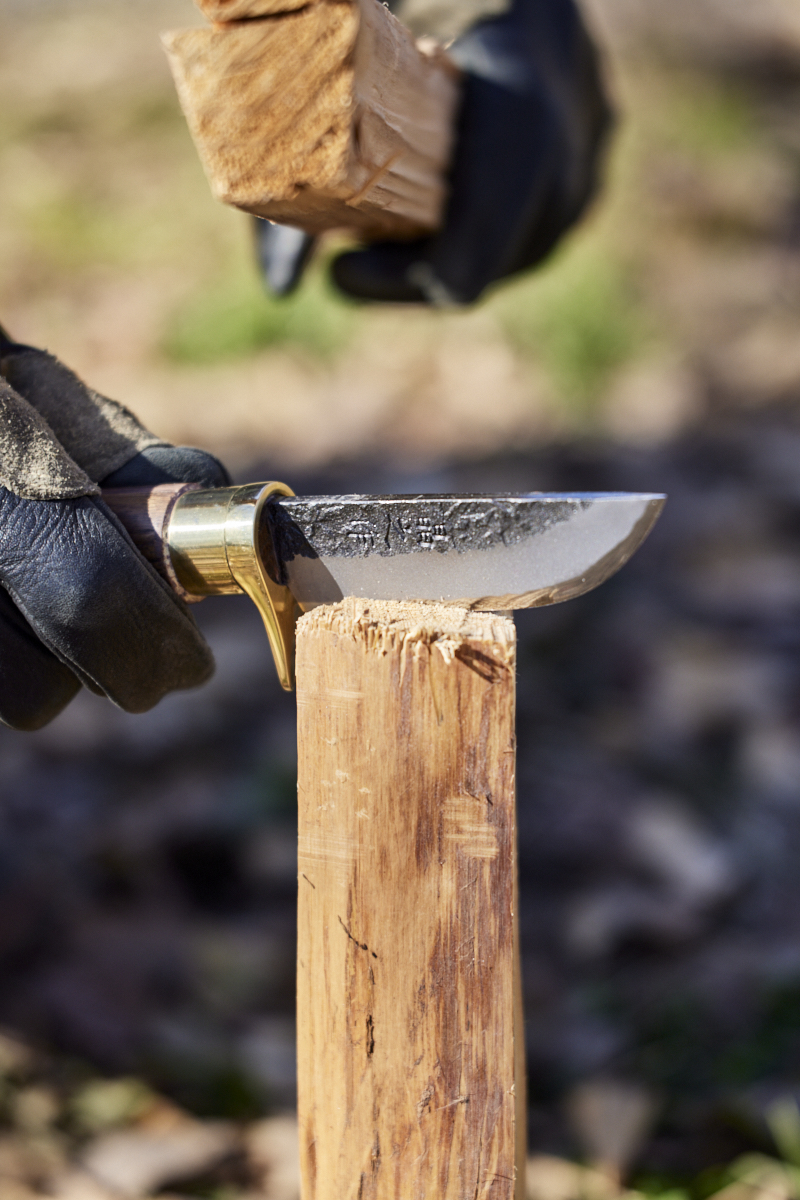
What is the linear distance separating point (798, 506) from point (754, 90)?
3291 mm

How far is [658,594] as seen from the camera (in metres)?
3.30

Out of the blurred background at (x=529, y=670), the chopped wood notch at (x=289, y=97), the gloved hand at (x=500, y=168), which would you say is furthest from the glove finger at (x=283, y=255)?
the blurred background at (x=529, y=670)

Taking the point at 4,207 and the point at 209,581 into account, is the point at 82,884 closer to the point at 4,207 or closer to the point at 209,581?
the point at 209,581

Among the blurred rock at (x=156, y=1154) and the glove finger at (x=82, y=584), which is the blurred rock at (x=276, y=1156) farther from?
the glove finger at (x=82, y=584)

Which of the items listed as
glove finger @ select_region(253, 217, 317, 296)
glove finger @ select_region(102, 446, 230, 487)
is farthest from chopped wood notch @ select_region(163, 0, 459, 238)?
glove finger @ select_region(253, 217, 317, 296)

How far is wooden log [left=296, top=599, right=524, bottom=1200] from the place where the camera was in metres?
0.92

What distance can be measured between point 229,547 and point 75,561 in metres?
0.17

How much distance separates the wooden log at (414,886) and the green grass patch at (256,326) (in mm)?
4023

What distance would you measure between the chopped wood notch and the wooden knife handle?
1.08ft

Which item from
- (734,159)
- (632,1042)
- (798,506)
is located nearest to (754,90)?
(734,159)

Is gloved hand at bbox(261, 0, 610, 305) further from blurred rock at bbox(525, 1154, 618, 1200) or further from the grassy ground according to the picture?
the grassy ground

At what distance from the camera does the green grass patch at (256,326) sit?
4.75 metres

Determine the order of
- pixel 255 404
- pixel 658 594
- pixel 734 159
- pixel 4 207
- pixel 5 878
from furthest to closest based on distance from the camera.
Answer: pixel 4 207 < pixel 734 159 < pixel 255 404 < pixel 658 594 < pixel 5 878

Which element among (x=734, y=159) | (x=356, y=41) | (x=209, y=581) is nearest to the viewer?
(x=356, y=41)
